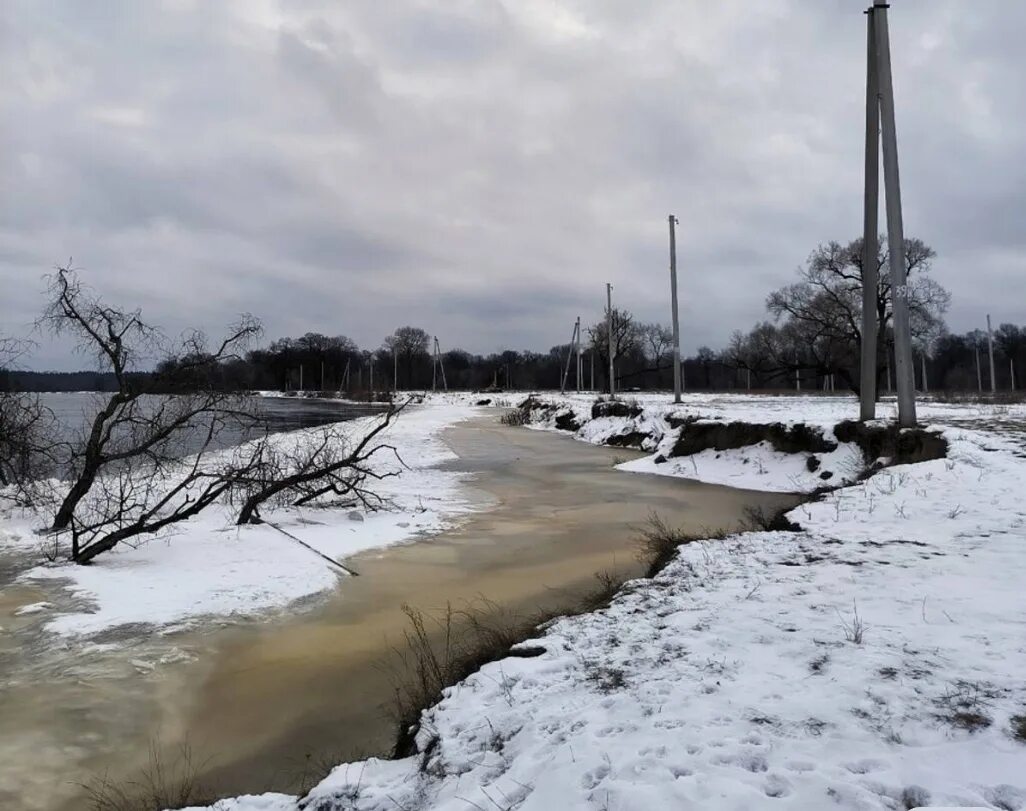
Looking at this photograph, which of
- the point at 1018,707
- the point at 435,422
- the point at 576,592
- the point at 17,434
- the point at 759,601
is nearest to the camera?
the point at 1018,707

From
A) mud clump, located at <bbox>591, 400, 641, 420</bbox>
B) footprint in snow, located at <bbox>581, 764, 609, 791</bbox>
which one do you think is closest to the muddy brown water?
footprint in snow, located at <bbox>581, 764, 609, 791</bbox>

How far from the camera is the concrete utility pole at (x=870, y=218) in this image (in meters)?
13.0

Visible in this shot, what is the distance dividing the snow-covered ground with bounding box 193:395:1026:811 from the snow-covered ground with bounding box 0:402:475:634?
386cm

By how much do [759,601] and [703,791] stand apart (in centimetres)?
281

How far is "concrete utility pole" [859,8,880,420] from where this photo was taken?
1300 centimetres

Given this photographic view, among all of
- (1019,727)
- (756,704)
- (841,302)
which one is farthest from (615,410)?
(1019,727)

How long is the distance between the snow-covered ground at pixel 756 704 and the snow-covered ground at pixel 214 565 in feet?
12.7

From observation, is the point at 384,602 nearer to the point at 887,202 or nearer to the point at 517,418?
the point at 887,202

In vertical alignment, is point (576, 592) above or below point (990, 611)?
below

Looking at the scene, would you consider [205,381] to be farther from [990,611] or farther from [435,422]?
[435,422]

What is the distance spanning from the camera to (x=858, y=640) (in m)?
4.28

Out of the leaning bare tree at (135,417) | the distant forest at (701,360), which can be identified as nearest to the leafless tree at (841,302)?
the distant forest at (701,360)

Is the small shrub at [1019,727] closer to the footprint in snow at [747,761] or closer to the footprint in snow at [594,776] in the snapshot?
the footprint in snow at [747,761]

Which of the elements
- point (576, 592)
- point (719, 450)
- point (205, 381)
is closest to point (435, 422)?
point (719, 450)
